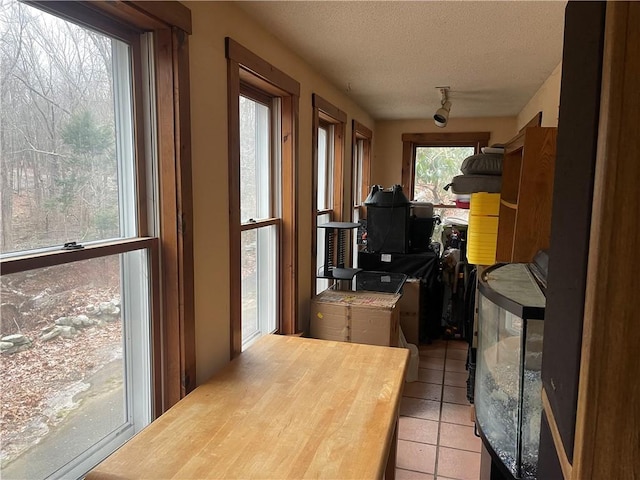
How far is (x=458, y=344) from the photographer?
4.22 metres

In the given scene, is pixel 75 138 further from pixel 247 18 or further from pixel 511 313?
pixel 511 313

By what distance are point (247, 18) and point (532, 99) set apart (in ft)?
9.26

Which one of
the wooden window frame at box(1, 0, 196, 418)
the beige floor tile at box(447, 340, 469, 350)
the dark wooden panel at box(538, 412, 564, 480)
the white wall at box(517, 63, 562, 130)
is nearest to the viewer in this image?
the dark wooden panel at box(538, 412, 564, 480)

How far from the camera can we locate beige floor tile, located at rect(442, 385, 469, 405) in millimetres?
3062

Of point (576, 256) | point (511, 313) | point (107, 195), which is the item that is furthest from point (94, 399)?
point (576, 256)

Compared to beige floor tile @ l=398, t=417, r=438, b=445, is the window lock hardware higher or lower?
higher

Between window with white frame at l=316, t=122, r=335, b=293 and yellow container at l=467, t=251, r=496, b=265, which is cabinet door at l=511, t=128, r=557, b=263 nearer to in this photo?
yellow container at l=467, t=251, r=496, b=265

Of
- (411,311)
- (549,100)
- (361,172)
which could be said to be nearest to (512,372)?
(549,100)

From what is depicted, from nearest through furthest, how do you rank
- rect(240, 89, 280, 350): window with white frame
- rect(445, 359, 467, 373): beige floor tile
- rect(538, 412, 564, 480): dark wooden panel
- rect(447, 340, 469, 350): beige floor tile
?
1. rect(538, 412, 564, 480): dark wooden panel
2. rect(240, 89, 280, 350): window with white frame
3. rect(445, 359, 467, 373): beige floor tile
4. rect(447, 340, 469, 350): beige floor tile

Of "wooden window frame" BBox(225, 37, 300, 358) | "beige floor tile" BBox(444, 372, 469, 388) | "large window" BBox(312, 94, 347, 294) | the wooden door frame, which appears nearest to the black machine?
"large window" BBox(312, 94, 347, 294)

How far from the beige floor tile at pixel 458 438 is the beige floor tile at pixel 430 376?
2.06 feet

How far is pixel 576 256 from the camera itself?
0.63 metres

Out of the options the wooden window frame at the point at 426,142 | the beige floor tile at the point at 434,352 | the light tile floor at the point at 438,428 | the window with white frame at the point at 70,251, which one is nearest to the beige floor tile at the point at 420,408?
the light tile floor at the point at 438,428

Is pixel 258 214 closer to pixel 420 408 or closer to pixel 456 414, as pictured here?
pixel 420 408
